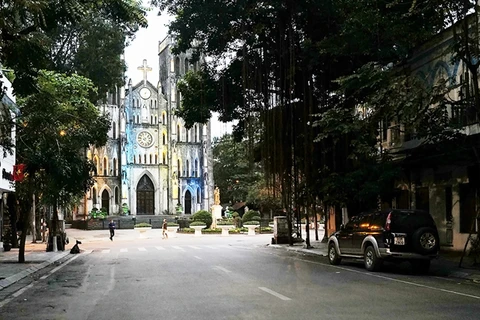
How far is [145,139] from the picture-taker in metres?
82.9

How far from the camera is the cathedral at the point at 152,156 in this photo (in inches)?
3142

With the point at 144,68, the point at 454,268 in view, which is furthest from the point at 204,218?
the point at 454,268

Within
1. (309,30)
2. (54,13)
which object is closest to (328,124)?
(309,30)

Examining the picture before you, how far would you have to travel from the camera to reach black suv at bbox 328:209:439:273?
16.2m

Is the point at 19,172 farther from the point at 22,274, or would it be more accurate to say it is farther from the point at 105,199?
the point at 105,199

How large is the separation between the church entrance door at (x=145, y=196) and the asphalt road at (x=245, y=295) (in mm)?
63340

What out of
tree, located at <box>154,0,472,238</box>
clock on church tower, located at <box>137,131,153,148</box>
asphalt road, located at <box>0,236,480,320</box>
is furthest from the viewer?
clock on church tower, located at <box>137,131,153,148</box>

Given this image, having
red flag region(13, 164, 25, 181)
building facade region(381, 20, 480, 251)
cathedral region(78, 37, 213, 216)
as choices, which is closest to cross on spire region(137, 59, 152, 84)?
cathedral region(78, 37, 213, 216)

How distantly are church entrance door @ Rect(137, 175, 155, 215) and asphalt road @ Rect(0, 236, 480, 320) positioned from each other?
63340 millimetres

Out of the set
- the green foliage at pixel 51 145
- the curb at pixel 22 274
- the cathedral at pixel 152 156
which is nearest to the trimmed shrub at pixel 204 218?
the cathedral at pixel 152 156

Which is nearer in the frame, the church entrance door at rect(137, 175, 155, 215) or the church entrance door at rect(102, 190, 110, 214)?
the church entrance door at rect(102, 190, 110, 214)

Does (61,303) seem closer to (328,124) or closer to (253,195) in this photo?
(328,124)

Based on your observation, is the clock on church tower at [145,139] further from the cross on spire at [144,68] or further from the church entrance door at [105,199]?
the church entrance door at [105,199]

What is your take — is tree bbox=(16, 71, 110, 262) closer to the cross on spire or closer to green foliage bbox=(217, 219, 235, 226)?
green foliage bbox=(217, 219, 235, 226)
